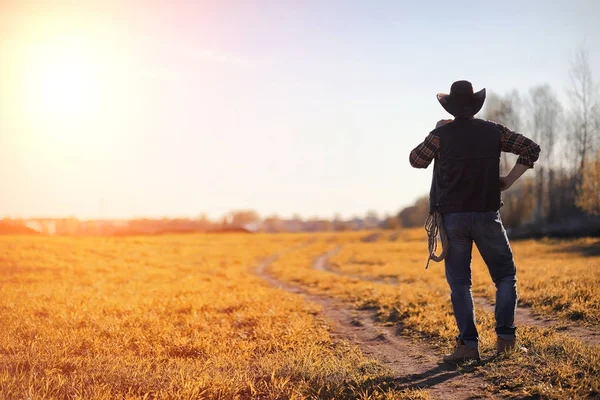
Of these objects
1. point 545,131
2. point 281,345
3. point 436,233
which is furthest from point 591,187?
point 281,345

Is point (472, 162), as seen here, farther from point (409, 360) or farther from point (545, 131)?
point (545, 131)

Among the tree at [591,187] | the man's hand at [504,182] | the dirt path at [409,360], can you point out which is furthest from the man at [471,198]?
the tree at [591,187]

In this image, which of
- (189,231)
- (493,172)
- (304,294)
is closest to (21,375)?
(493,172)

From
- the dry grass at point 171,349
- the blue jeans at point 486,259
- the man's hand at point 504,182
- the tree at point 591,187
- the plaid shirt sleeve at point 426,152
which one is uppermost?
the tree at point 591,187

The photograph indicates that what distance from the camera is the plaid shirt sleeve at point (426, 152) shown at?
5.54 meters

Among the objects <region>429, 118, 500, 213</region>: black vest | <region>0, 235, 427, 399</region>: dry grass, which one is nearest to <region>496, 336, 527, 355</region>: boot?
<region>0, 235, 427, 399</region>: dry grass

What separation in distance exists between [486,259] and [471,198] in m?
0.73

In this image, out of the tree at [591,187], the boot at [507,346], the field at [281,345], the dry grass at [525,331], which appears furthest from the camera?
the tree at [591,187]

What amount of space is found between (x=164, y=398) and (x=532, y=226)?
49.5m

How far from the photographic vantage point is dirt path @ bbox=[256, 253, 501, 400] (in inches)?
179

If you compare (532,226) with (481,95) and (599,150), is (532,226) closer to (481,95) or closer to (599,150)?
(599,150)

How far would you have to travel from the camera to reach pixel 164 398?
418 cm

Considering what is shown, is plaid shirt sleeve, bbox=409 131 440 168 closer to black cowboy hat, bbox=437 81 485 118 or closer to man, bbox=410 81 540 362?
man, bbox=410 81 540 362

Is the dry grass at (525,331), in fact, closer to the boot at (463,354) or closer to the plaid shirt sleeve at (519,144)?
the boot at (463,354)
